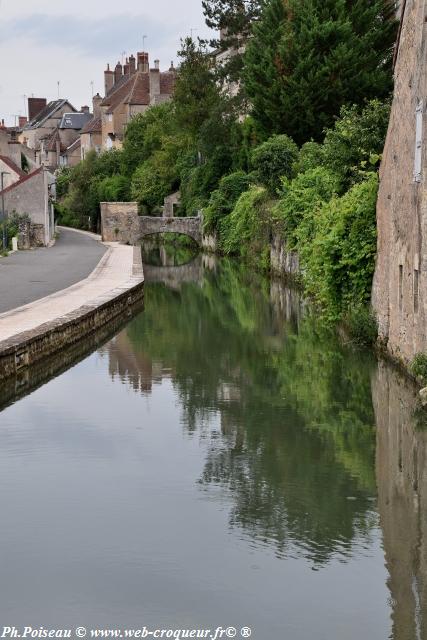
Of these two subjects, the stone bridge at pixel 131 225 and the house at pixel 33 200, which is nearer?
the house at pixel 33 200

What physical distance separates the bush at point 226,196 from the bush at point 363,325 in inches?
1219

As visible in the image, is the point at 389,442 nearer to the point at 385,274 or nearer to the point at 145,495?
the point at 145,495

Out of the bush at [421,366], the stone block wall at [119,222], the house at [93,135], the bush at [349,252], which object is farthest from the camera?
the house at [93,135]

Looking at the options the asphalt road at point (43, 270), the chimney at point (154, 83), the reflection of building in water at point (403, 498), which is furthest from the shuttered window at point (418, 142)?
the chimney at point (154, 83)

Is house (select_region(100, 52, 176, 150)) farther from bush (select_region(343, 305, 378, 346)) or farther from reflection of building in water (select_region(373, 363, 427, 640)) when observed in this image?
reflection of building in water (select_region(373, 363, 427, 640))

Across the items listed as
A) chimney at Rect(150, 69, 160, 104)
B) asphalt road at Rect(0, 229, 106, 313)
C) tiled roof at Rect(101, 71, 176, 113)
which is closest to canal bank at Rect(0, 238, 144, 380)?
asphalt road at Rect(0, 229, 106, 313)

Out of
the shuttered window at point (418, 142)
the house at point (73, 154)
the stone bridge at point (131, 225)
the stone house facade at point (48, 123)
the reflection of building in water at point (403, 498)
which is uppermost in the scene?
the stone house facade at point (48, 123)

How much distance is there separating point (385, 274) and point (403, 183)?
2578 millimetres

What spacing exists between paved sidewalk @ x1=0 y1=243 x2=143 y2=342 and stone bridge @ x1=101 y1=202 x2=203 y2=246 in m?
21.5

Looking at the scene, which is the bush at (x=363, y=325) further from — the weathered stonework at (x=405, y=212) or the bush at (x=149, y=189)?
the bush at (x=149, y=189)

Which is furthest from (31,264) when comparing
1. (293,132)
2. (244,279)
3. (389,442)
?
(389,442)

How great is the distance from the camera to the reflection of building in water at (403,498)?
9.12 m

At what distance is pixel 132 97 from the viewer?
9806 centimetres

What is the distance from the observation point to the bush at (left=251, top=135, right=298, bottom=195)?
141 ft
